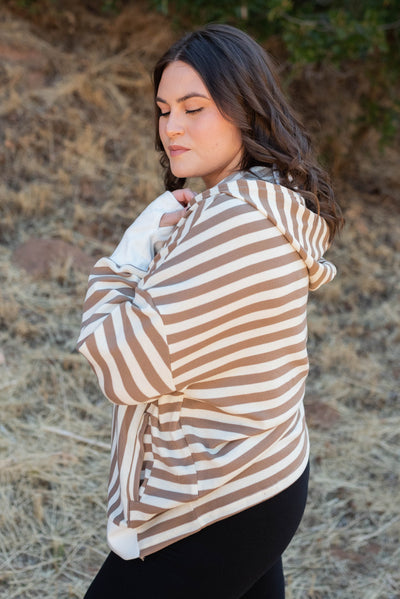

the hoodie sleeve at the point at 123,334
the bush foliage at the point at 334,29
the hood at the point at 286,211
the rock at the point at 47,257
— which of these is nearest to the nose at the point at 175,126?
the hood at the point at 286,211

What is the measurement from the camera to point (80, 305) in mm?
4133

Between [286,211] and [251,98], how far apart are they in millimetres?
279

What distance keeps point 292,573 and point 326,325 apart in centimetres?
214

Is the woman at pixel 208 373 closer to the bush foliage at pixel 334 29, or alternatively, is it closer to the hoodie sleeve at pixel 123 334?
the hoodie sleeve at pixel 123 334

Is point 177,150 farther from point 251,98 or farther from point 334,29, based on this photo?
point 334,29

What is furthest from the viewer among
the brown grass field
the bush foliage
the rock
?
the bush foliage

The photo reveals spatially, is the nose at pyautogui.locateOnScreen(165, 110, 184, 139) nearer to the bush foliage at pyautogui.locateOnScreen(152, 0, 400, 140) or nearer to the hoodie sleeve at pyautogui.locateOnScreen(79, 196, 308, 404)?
the hoodie sleeve at pyautogui.locateOnScreen(79, 196, 308, 404)

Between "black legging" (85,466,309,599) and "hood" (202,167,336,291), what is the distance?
45 cm

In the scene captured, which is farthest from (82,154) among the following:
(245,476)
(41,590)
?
(245,476)

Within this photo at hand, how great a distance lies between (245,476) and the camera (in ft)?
4.21

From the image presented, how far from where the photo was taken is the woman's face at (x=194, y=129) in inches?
56.5

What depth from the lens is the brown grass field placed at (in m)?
2.79

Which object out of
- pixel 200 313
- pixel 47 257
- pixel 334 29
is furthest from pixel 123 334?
pixel 334 29

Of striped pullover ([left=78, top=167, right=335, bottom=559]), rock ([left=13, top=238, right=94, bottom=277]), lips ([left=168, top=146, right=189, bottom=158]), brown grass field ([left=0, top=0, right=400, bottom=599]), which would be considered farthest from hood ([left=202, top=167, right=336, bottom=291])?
rock ([left=13, top=238, right=94, bottom=277])
